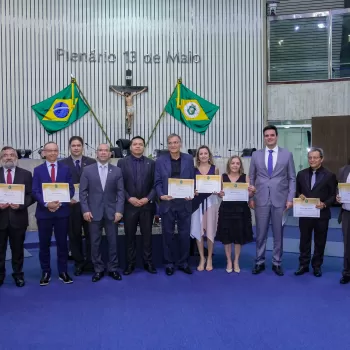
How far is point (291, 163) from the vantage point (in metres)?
4.50

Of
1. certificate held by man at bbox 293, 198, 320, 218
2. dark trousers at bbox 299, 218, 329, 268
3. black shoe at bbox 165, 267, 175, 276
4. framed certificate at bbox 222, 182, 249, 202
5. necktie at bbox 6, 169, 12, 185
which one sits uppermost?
necktie at bbox 6, 169, 12, 185

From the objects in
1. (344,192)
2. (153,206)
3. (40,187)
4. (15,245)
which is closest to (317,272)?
(344,192)

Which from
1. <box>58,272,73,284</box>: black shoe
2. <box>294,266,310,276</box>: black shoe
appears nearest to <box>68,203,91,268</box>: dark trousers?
<box>58,272,73,284</box>: black shoe

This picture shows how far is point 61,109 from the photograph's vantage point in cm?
1020

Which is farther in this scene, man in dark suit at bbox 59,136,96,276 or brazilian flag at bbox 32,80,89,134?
brazilian flag at bbox 32,80,89,134

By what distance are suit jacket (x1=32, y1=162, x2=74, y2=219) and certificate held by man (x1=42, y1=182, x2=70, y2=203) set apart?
0.07 m

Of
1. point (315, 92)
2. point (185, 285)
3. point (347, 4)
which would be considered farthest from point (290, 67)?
point (185, 285)

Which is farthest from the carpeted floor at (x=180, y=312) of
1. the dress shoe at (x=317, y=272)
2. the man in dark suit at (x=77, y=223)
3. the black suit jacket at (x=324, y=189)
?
the black suit jacket at (x=324, y=189)

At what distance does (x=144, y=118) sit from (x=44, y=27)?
3363mm

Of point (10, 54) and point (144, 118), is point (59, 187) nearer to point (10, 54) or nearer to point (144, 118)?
point (144, 118)

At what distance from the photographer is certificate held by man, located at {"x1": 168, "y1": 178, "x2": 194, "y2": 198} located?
442 centimetres

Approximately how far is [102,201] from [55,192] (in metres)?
0.51

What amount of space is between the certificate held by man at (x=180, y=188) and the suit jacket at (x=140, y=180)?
0.82 feet

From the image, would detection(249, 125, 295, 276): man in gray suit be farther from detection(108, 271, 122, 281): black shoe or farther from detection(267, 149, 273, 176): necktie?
detection(108, 271, 122, 281): black shoe
